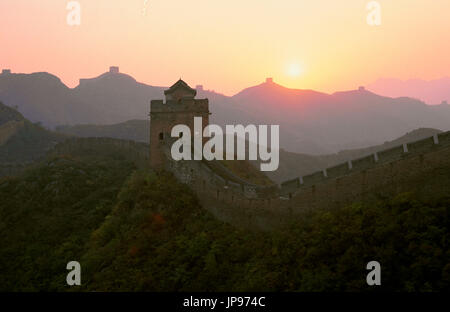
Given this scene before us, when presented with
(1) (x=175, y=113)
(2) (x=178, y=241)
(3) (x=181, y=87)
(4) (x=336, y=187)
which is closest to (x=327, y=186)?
(4) (x=336, y=187)

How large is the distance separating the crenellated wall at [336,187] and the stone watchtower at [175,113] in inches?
392

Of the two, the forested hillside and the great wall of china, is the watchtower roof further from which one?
the great wall of china

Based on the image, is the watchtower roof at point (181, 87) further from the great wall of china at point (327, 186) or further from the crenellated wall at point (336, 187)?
the crenellated wall at point (336, 187)

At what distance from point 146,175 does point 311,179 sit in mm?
14696

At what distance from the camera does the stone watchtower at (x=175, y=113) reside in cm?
3562

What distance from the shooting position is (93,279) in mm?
24453

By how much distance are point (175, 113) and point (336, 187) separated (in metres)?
18.2

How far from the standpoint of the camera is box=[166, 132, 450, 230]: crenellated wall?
729 inches

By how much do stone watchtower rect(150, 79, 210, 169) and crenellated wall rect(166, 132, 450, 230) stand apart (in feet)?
32.6

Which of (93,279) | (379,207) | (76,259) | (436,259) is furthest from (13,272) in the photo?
(436,259)

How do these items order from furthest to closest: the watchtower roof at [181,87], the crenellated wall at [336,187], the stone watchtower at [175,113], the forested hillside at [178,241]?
the watchtower roof at [181,87] < the stone watchtower at [175,113] < the crenellated wall at [336,187] < the forested hillside at [178,241]

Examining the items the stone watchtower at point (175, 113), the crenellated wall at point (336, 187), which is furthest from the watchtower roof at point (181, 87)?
the crenellated wall at point (336, 187)

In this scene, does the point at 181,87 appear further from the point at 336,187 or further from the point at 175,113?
the point at 336,187

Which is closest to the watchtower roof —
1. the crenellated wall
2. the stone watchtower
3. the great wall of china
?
the stone watchtower
